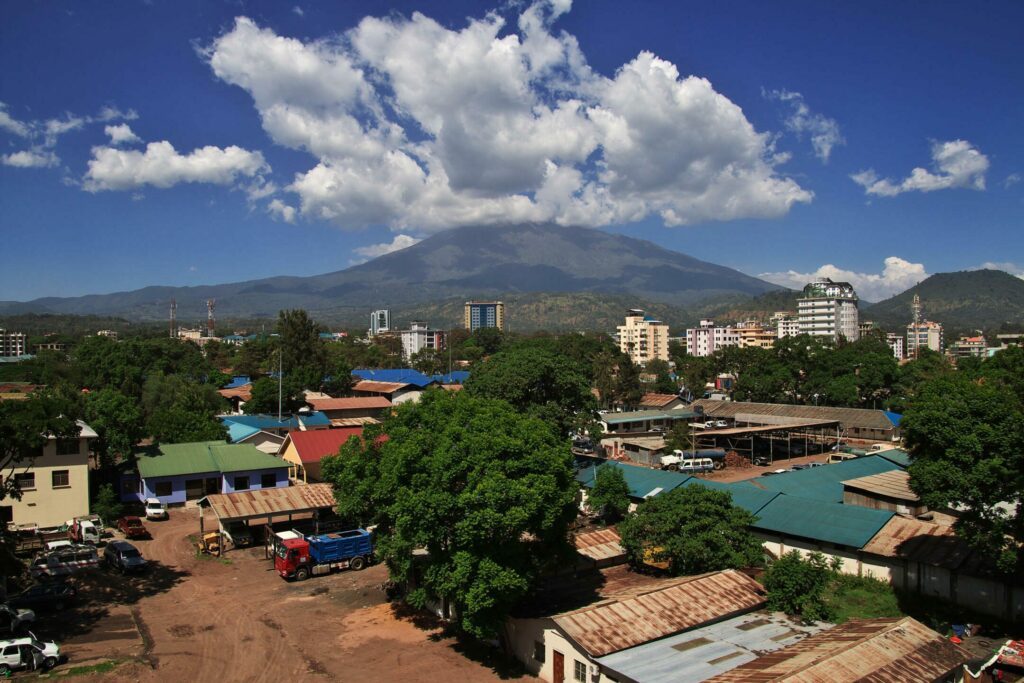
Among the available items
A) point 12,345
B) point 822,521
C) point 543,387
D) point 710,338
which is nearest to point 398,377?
point 543,387

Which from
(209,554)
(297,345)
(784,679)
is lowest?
(209,554)

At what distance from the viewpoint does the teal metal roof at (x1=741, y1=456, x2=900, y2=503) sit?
22839 mm

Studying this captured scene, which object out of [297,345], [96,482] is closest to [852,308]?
[297,345]

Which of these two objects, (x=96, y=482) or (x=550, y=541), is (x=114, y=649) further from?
(x=96, y=482)

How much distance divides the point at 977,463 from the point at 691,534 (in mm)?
6552

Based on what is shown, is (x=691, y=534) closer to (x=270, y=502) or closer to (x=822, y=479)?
(x=822, y=479)

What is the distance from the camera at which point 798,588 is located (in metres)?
14.4

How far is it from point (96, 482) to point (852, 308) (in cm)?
12221

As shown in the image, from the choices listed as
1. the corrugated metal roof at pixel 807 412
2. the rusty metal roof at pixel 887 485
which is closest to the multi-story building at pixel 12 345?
the corrugated metal roof at pixel 807 412

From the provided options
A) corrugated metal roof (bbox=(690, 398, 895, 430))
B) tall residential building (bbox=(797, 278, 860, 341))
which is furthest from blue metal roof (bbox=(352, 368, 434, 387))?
tall residential building (bbox=(797, 278, 860, 341))

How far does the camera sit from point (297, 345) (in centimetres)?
5566

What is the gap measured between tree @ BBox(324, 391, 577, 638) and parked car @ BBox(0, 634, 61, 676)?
6.21 meters

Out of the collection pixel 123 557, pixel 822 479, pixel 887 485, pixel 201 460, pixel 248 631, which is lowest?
Answer: pixel 248 631

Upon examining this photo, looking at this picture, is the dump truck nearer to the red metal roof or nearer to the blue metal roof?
the red metal roof
